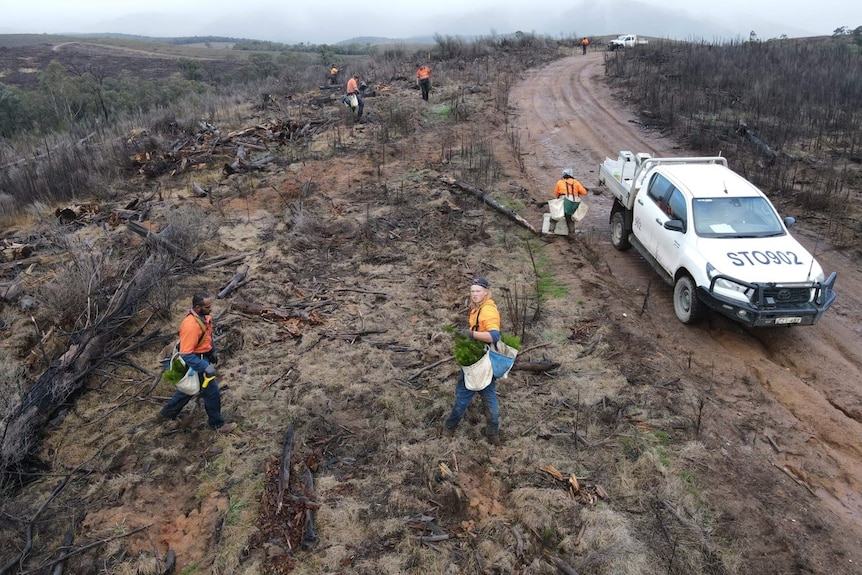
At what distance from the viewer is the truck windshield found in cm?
799

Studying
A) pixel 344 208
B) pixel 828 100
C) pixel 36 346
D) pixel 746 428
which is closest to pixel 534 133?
pixel 344 208

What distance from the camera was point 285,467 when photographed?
5.26m

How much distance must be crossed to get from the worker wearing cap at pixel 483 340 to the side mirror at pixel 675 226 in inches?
164

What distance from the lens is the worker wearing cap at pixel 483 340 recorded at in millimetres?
5184

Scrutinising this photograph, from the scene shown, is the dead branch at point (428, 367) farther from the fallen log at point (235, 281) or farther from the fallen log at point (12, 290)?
the fallen log at point (12, 290)

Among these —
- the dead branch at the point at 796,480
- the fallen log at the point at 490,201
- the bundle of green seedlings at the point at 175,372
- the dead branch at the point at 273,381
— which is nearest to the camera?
the dead branch at the point at 796,480

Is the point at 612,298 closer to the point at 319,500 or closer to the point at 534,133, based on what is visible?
the point at 319,500

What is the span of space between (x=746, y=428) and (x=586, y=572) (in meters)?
3.00

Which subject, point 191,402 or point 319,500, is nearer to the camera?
point 319,500

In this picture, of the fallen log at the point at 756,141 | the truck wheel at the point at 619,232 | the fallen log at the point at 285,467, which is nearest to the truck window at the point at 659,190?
the truck wheel at the point at 619,232

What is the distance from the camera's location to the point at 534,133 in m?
18.7

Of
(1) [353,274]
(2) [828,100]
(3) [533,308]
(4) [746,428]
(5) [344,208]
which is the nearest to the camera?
(4) [746,428]

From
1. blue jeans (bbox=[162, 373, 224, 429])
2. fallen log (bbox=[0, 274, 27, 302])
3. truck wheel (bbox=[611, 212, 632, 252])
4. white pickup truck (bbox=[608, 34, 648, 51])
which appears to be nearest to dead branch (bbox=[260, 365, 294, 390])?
blue jeans (bbox=[162, 373, 224, 429])

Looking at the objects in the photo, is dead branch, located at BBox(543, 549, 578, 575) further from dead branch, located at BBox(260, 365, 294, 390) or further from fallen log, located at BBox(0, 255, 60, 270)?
fallen log, located at BBox(0, 255, 60, 270)
